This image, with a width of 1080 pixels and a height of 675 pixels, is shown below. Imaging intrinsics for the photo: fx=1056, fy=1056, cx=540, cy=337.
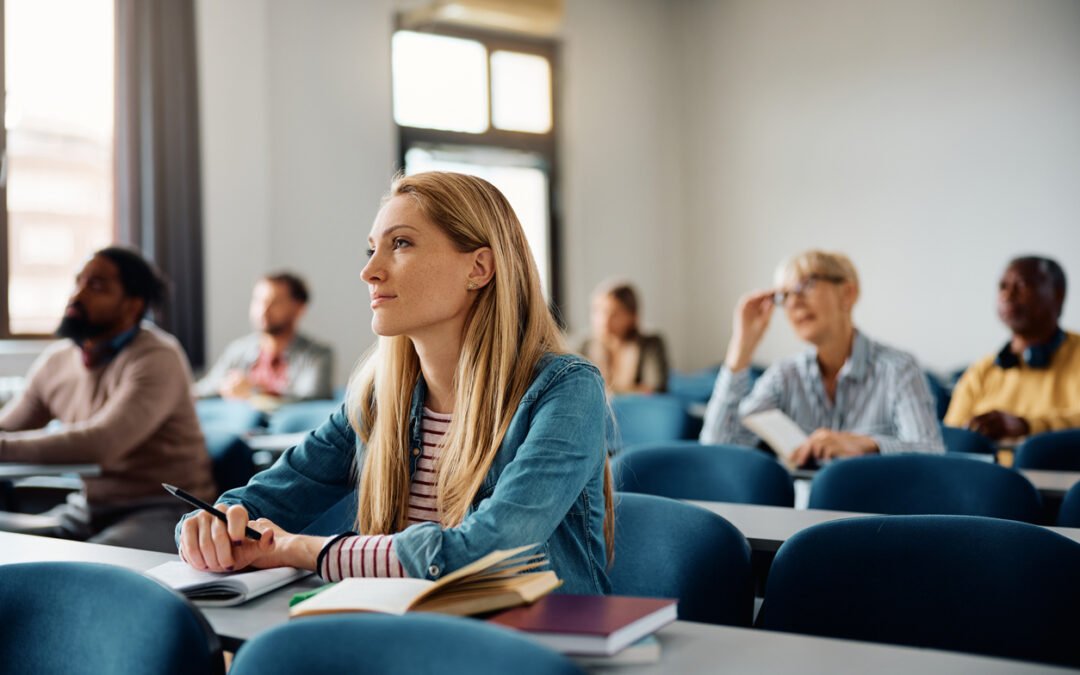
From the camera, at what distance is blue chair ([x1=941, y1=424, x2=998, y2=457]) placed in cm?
360

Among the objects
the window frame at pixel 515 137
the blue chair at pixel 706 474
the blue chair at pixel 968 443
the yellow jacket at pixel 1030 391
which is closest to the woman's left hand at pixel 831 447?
the blue chair at pixel 706 474

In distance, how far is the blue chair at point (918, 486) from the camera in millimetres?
2443

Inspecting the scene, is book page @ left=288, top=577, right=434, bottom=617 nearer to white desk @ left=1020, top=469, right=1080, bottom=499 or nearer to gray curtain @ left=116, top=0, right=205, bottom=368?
white desk @ left=1020, top=469, right=1080, bottom=499

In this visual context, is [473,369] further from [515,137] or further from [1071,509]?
[515,137]

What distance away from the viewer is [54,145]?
577cm

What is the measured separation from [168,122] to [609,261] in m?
3.83

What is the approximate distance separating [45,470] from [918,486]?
8.00 feet

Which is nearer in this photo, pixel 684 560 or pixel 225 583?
pixel 225 583

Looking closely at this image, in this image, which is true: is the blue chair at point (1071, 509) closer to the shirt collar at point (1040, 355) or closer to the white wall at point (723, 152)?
the shirt collar at point (1040, 355)

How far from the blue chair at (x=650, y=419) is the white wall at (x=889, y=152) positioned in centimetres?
348

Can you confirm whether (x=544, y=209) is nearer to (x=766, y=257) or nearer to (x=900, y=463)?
(x=766, y=257)

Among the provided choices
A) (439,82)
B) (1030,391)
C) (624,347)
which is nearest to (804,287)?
(1030,391)

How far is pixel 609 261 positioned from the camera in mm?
8734

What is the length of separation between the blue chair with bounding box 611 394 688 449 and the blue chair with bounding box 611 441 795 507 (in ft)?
5.22
